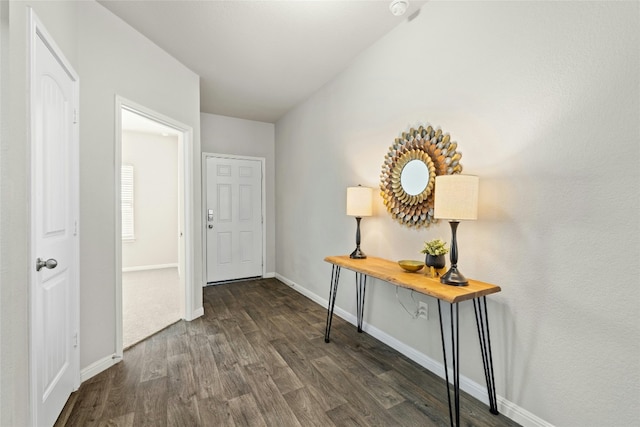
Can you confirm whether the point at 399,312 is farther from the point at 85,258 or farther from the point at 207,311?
the point at 85,258

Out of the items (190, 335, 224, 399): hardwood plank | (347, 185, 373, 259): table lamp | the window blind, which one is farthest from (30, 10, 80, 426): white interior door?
the window blind

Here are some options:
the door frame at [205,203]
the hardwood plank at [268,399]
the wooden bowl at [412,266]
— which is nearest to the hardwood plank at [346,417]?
the hardwood plank at [268,399]

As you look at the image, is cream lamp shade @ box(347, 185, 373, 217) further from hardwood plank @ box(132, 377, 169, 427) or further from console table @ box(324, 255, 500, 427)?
hardwood plank @ box(132, 377, 169, 427)

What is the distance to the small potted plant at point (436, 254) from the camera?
1.84 metres

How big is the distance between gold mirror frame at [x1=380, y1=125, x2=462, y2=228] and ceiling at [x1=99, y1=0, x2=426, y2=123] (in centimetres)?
100

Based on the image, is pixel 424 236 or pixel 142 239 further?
pixel 142 239

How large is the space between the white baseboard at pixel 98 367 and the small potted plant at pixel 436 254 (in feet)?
8.07

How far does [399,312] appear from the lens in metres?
2.35

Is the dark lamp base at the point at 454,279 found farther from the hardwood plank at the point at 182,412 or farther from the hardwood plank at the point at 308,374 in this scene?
the hardwood plank at the point at 182,412

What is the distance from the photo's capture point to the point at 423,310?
2.12 metres

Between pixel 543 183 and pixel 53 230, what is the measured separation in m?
2.67

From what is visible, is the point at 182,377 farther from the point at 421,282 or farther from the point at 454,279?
the point at 454,279

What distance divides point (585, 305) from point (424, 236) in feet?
3.17

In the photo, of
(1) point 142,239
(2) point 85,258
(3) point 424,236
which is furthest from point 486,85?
(1) point 142,239
